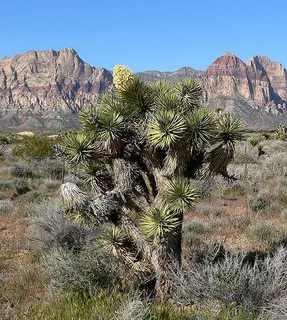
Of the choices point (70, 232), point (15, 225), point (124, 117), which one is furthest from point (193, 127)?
point (15, 225)

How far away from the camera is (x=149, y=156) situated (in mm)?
5453

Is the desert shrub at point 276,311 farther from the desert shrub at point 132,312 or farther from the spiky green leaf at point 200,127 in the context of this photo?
the spiky green leaf at point 200,127

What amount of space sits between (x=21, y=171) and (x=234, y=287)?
15.8 metres

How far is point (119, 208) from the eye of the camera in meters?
5.36

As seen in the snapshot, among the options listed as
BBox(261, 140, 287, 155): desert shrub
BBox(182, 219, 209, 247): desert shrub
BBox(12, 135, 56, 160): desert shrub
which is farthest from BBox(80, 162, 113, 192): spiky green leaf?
BBox(261, 140, 287, 155): desert shrub

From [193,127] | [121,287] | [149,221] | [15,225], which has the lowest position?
[15,225]

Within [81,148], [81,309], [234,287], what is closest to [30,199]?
[81,148]

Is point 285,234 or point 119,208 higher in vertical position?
point 119,208

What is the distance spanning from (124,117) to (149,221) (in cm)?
135

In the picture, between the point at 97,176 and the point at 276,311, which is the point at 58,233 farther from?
the point at 276,311

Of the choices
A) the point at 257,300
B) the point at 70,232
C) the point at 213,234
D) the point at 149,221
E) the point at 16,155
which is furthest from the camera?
the point at 16,155

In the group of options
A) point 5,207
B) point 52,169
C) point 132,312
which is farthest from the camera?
point 52,169

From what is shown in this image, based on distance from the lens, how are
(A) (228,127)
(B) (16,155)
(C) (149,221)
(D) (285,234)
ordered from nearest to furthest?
(C) (149,221), (A) (228,127), (D) (285,234), (B) (16,155)

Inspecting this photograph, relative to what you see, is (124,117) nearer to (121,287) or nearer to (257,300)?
(121,287)
